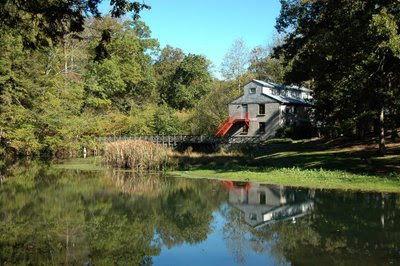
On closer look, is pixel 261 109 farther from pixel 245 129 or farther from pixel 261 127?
pixel 245 129

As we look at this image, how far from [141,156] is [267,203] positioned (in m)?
15.2

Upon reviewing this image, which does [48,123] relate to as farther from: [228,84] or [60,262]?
[60,262]

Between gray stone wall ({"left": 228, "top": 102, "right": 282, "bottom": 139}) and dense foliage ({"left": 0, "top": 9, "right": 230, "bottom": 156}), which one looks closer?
dense foliage ({"left": 0, "top": 9, "right": 230, "bottom": 156})

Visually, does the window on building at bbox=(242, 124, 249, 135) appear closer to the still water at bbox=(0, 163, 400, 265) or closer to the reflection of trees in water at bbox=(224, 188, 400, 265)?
the still water at bbox=(0, 163, 400, 265)

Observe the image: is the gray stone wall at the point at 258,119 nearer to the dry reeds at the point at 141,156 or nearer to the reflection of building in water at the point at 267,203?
the dry reeds at the point at 141,156

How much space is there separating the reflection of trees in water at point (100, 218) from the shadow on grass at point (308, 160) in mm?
7856

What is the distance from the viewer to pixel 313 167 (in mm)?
28453

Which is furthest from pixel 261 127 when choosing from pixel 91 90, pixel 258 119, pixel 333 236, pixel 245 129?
pixel 333 236

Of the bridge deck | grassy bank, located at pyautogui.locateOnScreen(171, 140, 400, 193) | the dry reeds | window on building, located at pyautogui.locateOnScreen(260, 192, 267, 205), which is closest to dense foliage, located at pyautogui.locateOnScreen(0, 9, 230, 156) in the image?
the bridge deck

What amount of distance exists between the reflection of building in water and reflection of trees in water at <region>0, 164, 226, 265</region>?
0.98 meters

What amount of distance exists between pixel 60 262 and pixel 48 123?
1424 inches


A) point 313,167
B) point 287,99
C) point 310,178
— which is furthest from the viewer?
point 287,99

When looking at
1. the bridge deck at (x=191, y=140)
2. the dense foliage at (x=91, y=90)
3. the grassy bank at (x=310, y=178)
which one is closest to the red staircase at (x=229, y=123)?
the dense foliage at (x=91, y=90)

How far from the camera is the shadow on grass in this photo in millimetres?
26797
